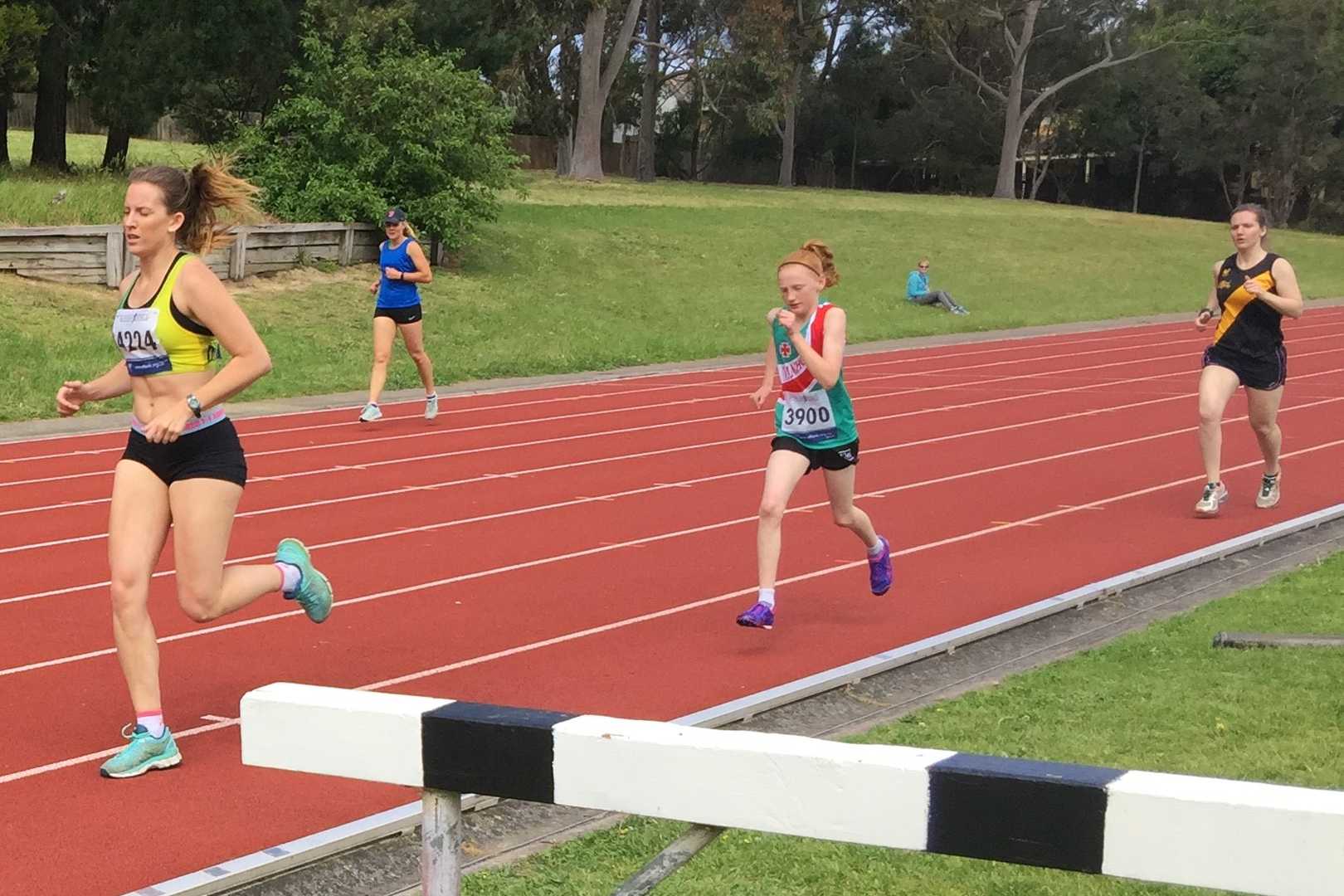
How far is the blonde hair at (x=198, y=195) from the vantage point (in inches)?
219

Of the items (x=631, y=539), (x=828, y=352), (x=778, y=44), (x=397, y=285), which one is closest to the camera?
(x=828, y=352)

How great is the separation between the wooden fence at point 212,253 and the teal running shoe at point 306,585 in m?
12.3

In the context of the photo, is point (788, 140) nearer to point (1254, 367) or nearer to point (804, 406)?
point (1254, 367)

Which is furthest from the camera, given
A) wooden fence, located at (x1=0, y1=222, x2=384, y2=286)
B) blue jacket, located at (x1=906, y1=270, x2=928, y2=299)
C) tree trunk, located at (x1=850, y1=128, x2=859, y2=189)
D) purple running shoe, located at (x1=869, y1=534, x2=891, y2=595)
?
tree trunk, located at (x1=850, y1=128, x2=859, y2=189)

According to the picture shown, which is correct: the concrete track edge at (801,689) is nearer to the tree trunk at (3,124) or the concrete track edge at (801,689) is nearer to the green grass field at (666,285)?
the green grass field at (666,285)

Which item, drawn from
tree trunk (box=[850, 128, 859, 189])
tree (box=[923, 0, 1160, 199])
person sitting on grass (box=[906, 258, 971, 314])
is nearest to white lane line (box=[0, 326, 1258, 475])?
person sitting on grass (box=[906, 258, 971, 314])

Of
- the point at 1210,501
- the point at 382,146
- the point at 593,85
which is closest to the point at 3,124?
the point at 382,146

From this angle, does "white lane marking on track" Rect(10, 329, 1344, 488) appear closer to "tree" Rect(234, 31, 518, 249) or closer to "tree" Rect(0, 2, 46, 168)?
"tree" Rect(234, 31, 518, 249)

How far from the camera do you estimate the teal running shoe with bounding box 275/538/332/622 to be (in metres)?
6.14

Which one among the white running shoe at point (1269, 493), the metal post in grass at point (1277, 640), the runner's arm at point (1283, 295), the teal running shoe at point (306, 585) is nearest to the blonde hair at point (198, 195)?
the teal running shoe at point (306, 585)

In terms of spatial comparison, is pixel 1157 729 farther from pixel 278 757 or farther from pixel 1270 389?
pixel 1270 389

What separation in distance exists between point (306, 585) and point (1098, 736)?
2907 mm

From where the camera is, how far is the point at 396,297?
1425 centimetres

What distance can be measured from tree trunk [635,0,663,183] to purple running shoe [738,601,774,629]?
50.8 meters
